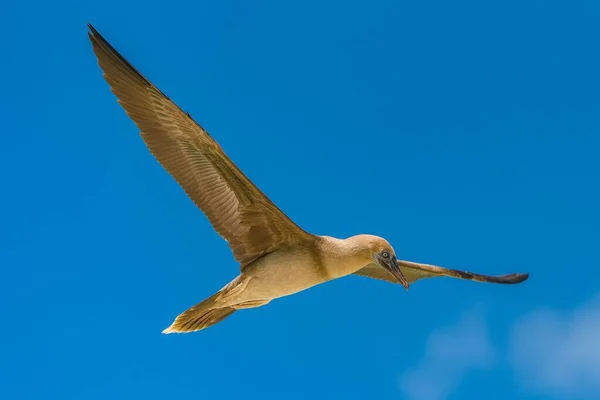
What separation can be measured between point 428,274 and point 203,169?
3.66 metres

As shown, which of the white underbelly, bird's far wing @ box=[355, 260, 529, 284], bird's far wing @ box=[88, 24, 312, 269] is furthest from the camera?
bird's far wing @ box=[355, 260, 529, 284]

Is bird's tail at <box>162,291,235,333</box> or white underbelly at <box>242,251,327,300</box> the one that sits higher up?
white underbelly at <box>242,251,327,300</box>

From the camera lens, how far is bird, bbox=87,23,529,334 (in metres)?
9.66

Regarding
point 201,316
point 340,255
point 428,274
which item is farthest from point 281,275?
point 428,274

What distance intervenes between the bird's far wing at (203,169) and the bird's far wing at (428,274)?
7.30ft

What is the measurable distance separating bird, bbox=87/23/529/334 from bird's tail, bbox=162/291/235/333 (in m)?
0.01

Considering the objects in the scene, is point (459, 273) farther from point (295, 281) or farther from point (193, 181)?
point (193, 181)

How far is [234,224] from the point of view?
33.2 ft

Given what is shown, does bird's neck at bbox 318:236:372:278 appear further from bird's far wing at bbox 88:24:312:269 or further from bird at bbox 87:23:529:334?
bird's far wing at bbox 88:24:312:269

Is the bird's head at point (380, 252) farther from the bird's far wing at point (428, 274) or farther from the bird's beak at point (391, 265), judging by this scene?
the bird's far wing at point (428, 274)

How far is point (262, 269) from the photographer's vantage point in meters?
10.0

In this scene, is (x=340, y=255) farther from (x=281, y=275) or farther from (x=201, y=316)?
(x=201, y=316)

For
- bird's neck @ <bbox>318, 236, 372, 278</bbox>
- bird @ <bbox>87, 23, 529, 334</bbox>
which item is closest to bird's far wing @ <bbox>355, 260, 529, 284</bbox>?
bird @ <bbox>87, 23, 529, 334</bbox>

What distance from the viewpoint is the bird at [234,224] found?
31.7 feet
